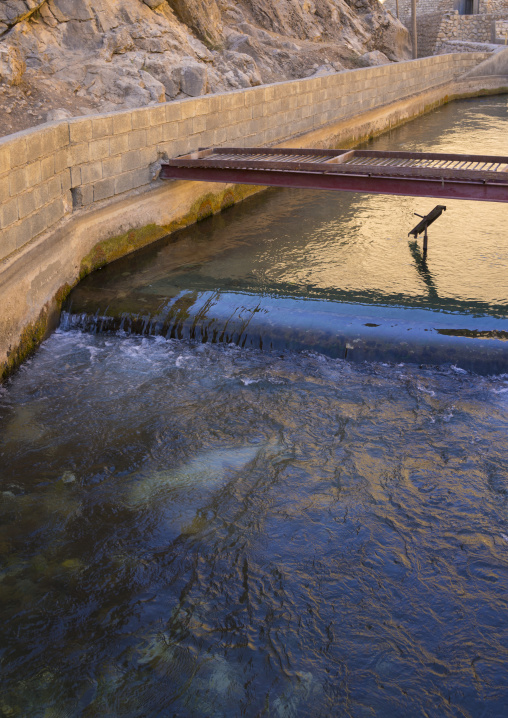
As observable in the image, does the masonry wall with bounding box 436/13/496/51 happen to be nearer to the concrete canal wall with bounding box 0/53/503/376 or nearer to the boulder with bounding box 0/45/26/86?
the concrete canal wall with bounding box 0/53/503/376

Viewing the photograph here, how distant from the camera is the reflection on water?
6516mm

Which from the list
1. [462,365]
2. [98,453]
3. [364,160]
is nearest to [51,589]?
[98,453]

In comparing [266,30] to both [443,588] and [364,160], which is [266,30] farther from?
[443,588]

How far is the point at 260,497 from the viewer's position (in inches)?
181

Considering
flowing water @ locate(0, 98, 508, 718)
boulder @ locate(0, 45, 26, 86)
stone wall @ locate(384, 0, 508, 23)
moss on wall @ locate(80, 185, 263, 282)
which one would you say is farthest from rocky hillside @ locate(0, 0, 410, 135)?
stone wall @ locate(384, 0, 508, 23)

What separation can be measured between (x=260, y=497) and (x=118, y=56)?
11.0 metres

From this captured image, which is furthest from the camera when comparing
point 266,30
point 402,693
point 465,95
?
point 465,95

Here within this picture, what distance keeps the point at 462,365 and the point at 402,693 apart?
3.42 m

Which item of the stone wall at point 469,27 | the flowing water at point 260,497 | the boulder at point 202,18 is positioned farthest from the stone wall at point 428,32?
the flowing water at point 260,497

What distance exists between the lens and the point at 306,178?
8.20 meters

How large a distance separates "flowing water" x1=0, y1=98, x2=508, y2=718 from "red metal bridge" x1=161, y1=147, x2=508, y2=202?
3.04 feet

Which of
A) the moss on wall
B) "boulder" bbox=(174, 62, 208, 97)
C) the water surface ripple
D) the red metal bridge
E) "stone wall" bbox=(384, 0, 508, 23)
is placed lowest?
the water surface ripple

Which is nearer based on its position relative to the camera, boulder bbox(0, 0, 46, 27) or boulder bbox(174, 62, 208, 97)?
boulder bbox(0, 0, 46, 27)

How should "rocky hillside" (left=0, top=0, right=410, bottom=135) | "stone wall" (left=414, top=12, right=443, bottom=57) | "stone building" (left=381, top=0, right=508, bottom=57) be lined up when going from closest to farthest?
"rocky hillside" (left=0, top=0, right=410, bottom=135), "stone building" (left=381, top=0, right=508, bottom=57), "stone wall" (left=414, top=12, right=443, bottom=57)
